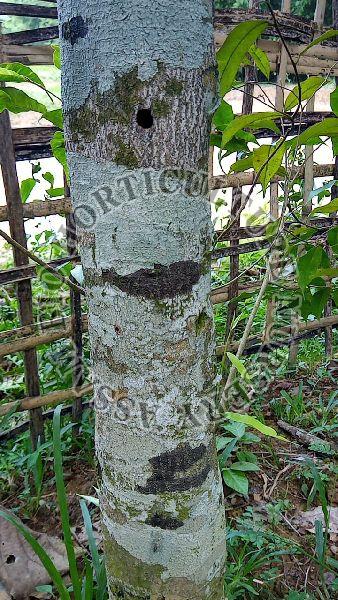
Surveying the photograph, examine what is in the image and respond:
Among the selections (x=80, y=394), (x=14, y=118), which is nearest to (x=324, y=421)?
(x=80, y=394)

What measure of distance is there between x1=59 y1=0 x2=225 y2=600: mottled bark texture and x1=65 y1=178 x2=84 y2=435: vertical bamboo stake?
935 millimetres

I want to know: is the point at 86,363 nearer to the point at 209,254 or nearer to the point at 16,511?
the point at 16,511

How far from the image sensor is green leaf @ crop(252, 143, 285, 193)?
0.82 metres

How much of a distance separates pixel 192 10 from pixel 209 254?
0.85ft

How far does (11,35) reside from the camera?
132 cm

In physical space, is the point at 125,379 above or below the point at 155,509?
above

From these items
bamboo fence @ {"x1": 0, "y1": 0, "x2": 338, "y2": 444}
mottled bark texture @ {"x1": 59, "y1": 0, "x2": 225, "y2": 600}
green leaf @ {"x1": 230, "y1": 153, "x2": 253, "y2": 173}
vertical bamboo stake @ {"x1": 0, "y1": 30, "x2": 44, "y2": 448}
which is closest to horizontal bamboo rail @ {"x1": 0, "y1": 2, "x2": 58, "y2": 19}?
bamboo fence @ {"x1": 0, "y1": 0, "x2": 338, "y2": 444}

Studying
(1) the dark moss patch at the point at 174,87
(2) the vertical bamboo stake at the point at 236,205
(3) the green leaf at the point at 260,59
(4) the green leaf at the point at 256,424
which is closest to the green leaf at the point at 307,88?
(3) the green leaf at the point at 260,59

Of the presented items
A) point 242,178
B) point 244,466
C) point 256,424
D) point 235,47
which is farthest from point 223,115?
point 244,466

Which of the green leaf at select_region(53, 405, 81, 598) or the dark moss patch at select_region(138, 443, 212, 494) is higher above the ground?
the dark moss patch at select_region(138, 443, 212, 494)

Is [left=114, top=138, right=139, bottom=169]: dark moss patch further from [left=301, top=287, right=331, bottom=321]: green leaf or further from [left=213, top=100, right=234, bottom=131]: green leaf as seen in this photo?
[left=301, top=287, right=331, bottom=321]: green leaf

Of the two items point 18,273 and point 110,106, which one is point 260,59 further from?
point 18,273

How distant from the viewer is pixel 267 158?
84 cm


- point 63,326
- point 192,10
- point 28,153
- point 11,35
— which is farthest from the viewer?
point 63,326
